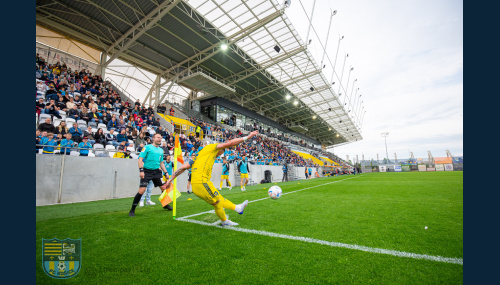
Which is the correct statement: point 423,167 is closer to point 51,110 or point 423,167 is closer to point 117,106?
point 117,106

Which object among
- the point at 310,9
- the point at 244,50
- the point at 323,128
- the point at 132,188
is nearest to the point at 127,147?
the point at 132,188

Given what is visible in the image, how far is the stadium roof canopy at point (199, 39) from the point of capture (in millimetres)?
15625

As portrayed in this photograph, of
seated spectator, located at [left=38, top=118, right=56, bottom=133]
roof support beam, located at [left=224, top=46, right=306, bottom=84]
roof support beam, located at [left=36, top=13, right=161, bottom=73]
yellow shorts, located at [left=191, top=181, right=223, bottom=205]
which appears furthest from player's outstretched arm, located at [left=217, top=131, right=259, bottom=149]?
roof support beam, located at [left=36, top=13, right=161, bottom=73]

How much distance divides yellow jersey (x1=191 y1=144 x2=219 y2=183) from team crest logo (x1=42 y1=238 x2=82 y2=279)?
1801mm

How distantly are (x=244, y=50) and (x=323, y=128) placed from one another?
38014mm

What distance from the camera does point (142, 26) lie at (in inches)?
657

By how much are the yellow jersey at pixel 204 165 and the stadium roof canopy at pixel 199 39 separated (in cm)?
1497

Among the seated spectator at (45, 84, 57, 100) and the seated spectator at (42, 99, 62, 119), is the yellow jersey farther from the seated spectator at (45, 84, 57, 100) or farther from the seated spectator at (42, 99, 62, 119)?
the seated spectator at (45, 84, 57, 100)

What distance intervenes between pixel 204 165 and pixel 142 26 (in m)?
18.2

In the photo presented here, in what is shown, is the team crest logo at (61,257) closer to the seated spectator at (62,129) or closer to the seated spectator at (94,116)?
the seated spectator at (62,129)

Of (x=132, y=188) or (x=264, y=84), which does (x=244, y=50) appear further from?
(x=132, y=188)

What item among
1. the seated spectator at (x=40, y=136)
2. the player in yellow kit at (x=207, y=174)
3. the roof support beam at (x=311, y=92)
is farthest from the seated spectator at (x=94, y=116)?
the roof support beam at (x=311, y=92)

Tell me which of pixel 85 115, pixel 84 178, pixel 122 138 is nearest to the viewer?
pixel 84 178

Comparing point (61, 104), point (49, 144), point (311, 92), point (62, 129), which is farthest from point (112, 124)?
point (311, 92)
